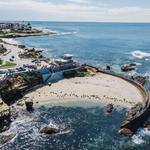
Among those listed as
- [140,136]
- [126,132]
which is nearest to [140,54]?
[140,136]

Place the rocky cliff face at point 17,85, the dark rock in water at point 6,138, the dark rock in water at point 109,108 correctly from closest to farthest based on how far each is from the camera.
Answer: the dark rock in water at point 6,138 < the dark rock in water at point 109,108 < the rocky cliff face at point 17,85

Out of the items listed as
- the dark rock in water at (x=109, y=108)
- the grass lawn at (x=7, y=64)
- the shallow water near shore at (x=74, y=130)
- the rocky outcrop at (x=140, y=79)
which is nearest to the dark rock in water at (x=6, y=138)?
the shallow water near shore at (x=74, y=130)

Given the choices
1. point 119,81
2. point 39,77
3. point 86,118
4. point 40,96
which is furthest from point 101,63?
point 86,118

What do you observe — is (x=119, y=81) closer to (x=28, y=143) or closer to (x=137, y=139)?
(x=137, y=139)

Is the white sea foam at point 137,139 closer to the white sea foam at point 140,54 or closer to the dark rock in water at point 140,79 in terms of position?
the dark rock in water at point 140,79

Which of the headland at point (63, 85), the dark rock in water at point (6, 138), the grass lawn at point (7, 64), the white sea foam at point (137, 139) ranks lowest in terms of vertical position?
the dark rock in water at point (6, 138)
